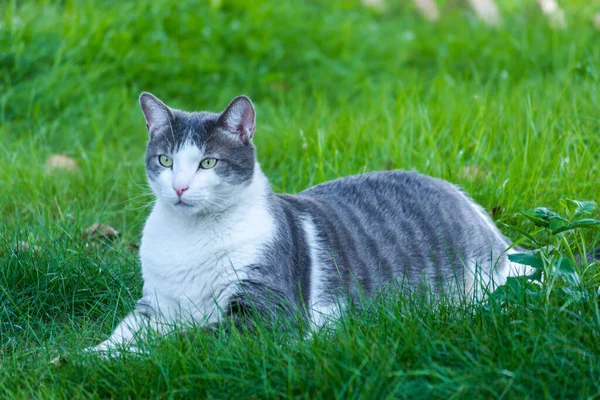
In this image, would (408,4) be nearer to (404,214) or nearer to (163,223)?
(404,214)

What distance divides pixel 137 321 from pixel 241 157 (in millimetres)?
746

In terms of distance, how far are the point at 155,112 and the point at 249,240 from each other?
0.69 m

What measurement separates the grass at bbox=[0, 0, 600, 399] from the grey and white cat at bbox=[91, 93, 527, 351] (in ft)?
0.86

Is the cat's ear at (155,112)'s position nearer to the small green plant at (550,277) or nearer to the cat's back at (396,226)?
the cat's back at (396,226)

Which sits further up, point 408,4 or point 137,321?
point 408,4

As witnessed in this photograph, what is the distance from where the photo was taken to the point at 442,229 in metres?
3.29

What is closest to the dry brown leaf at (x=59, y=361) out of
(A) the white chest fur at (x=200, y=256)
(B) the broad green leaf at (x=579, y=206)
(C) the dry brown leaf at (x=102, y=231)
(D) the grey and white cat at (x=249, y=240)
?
(D) the grey and white cat at (x=249, y=240)

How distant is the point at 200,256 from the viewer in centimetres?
278

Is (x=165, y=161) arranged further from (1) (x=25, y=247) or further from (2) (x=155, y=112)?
(1) (x=25, y=247)

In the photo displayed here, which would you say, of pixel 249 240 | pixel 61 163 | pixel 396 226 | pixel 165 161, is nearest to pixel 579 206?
pixel 396 226

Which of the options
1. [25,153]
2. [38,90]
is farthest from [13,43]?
[25,153]

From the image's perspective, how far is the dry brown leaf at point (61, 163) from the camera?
171 inches

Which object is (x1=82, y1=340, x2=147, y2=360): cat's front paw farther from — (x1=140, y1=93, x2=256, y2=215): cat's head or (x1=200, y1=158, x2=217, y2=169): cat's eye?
(x1=200, y1=158, x2=217, y2=169): cat's eye

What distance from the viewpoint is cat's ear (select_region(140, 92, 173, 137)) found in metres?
2.98
